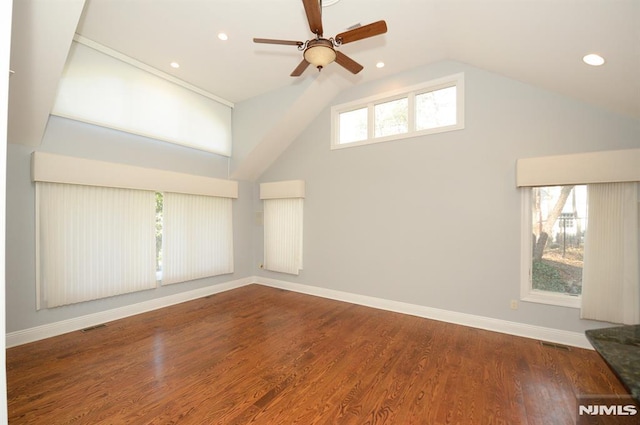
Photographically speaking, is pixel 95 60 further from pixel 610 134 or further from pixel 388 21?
pixel 610 134

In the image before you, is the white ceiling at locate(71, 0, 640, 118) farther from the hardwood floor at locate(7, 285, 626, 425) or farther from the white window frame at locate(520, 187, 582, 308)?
the hardwood floor at locate(7, 285, 626, 425)

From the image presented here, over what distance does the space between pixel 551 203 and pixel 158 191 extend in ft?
18.4

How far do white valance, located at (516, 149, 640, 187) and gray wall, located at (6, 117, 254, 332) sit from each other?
5.12 meters

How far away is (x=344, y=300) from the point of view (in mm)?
4816

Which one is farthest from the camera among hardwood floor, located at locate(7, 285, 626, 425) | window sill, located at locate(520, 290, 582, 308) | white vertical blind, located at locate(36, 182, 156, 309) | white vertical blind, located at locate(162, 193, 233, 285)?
white vertical blind, located at locate(162, 193, 233, 285)

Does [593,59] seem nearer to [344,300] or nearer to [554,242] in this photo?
[554,242]

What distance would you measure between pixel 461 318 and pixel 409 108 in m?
3.26

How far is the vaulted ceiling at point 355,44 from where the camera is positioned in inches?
86.0

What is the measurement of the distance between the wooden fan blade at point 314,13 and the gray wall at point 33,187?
3.33 m

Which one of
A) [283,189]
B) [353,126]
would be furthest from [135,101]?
[353,126]

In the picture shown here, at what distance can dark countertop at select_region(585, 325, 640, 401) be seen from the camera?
1362 mm

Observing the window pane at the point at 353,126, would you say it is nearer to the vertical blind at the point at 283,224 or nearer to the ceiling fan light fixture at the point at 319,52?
the vertical blind at the point at 283,224

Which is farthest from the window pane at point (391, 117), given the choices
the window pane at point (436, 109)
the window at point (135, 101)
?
the window at point (135, 101)

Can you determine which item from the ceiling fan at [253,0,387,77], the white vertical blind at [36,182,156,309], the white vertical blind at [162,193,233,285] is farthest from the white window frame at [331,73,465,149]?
the white vertical blind at [36,182,156,309]
